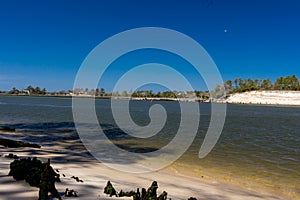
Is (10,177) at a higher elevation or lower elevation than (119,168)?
higher

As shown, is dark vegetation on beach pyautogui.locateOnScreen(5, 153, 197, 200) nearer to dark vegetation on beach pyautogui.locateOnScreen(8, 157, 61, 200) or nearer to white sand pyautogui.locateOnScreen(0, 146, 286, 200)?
dark vegetation on beach pyautogui.locateOnScreen(8, 157, 61, 200)

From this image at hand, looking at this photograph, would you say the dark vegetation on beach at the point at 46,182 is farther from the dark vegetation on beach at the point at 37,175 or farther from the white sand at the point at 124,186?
the white sand at the point at 124,186

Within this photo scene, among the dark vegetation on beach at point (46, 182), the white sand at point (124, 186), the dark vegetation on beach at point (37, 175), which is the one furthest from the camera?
the white sand at point (124, 186)

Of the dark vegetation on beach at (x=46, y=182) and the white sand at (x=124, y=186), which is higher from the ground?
the dark vegetation on beach at (x=46, y=182)

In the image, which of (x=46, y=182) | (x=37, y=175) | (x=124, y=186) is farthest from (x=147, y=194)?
(x=37, y=175)

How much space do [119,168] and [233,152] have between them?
1044cm

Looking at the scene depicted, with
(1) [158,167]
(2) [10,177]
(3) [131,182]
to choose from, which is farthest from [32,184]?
(1) [158,167]

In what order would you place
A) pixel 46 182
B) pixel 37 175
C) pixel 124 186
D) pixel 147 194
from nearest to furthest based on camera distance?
pixel 46 182
pixel 147 194
pixel 37 175
pixel 124 186

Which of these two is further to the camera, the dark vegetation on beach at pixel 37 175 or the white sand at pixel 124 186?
the white sand at pixel 124 186

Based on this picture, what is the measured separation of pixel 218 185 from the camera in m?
12.0

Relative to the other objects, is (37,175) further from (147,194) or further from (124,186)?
(124,186)


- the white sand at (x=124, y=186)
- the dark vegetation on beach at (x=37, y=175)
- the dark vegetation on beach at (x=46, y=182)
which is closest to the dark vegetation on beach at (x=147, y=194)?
the dark vegetation on beach at (x=46, y=182)

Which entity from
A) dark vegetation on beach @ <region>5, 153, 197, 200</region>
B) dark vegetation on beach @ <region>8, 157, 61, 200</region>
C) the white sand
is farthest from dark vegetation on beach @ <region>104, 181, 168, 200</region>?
dark vegetation on beach @ <region>8, 157, 61, 200</region>

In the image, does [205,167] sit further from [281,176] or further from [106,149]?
[106,149]
